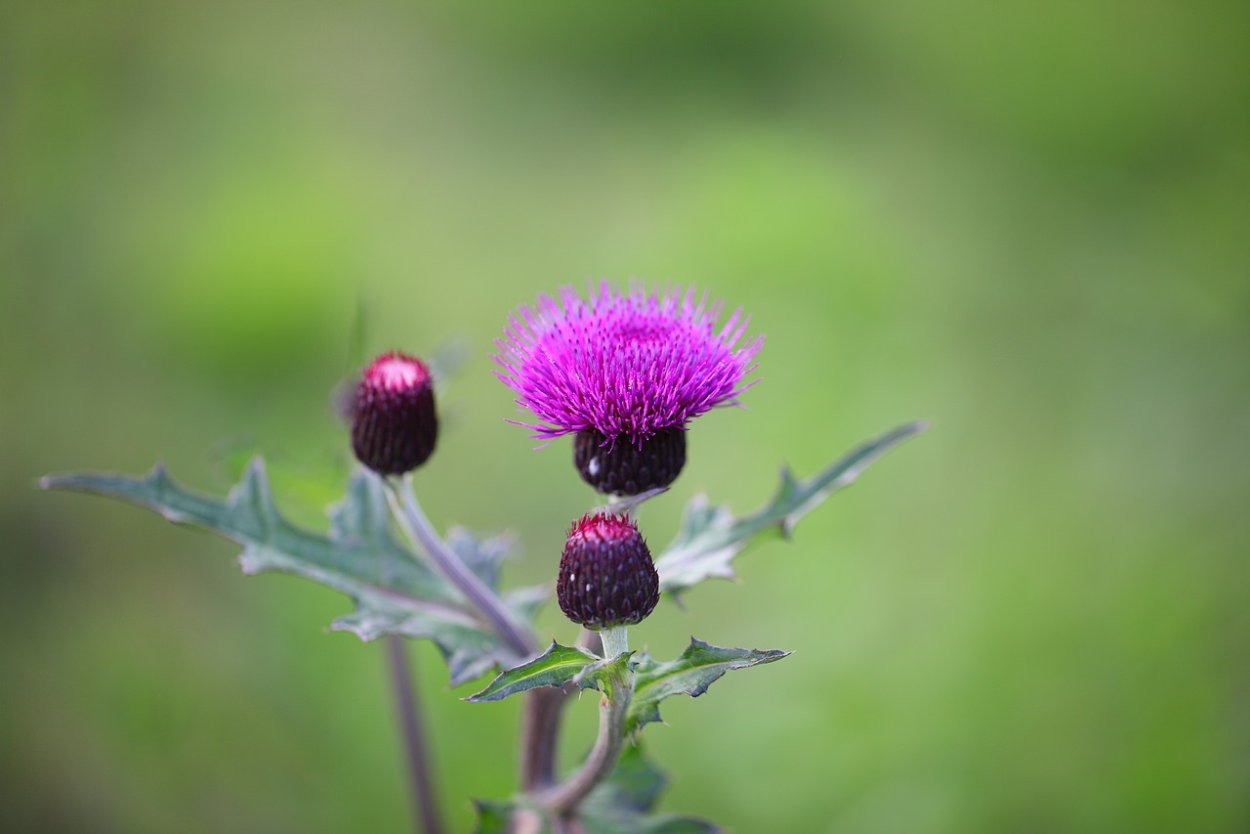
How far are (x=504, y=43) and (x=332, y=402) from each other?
4.40 metres

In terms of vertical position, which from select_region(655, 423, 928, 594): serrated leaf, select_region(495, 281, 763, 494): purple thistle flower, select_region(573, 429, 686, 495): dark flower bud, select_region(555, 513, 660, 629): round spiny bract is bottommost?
select_region(555, 513, 660, 629): round spiny bract

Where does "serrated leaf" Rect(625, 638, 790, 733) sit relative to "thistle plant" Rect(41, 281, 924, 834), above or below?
below

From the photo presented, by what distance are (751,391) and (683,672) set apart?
8.89ft

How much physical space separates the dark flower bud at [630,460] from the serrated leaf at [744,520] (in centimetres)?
10

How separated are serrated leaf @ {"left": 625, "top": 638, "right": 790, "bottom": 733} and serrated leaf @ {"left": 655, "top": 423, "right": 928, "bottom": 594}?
0.21 meters

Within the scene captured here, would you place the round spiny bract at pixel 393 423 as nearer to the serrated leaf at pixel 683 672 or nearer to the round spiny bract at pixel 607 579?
the round spiny bract at pixel 607 579

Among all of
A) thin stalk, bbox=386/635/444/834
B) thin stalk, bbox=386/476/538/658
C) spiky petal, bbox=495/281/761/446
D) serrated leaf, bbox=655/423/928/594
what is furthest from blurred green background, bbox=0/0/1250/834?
serrated leaf, bbox=655/423/928/594

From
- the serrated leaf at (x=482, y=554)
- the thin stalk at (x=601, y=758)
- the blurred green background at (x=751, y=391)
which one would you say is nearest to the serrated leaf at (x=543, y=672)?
the thin stalk at (x=601, y=758)

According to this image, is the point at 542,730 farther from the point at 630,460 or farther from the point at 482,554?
the point at 630,460

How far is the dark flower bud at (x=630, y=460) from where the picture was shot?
1.63 meters

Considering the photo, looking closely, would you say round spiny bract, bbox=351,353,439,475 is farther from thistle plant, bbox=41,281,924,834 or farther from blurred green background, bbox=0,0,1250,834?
blurred green background, bbox=0,0,1250,834

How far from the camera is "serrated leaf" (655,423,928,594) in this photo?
1649mm

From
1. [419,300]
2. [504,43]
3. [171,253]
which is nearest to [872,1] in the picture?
[504,43]

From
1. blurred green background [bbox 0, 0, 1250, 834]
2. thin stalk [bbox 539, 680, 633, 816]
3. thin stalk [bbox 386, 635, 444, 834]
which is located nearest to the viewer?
thin stalk [bbox 539, 680, 633, 816]
